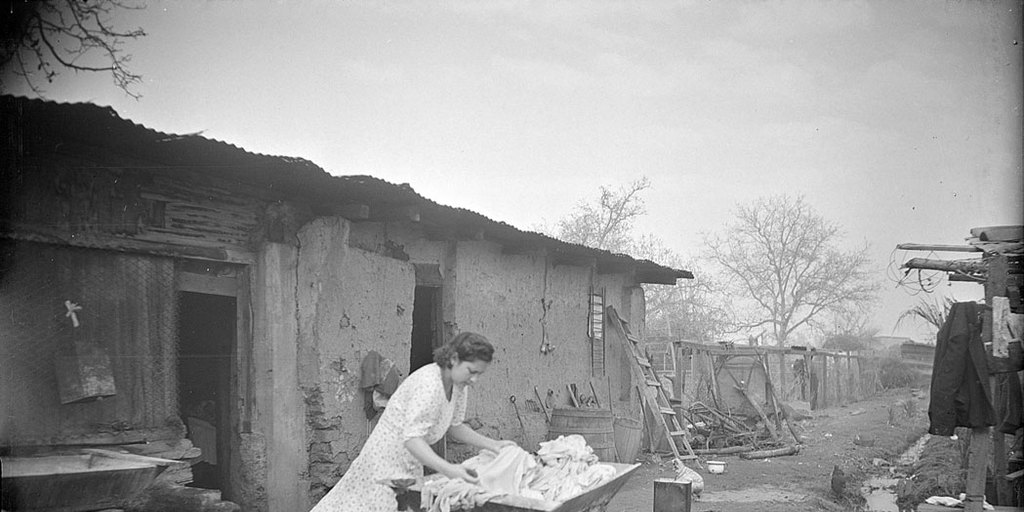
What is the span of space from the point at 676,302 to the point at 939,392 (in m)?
31.6

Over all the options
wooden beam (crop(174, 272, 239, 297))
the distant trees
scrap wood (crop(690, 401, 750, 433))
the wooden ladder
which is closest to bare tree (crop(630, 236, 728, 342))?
the distant trees

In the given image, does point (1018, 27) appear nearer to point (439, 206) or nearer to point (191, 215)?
point (439, 206)

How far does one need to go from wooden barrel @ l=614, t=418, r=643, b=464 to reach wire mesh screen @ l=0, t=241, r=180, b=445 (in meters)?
7.08

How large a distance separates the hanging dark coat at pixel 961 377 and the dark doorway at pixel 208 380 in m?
6.57

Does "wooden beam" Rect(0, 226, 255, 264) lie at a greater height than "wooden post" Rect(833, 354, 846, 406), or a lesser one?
greater

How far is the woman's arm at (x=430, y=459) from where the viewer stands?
427 centimetres

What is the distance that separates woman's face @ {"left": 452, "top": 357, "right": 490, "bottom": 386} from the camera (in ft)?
14.7

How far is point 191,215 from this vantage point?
6219 millimetres

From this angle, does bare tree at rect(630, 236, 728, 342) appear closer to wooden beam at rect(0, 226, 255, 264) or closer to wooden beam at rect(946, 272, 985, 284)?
wooden beam at rect(946, 272, 985, 284)

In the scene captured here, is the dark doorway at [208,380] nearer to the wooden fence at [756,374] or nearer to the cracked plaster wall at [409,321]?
the cracked plaster wall at [409,321]

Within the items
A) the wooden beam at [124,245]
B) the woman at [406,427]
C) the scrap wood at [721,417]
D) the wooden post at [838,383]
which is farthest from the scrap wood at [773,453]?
the wooden post at [838,383]

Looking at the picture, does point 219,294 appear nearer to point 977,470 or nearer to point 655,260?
point 977,470

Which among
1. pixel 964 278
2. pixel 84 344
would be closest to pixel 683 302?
pixel 964 278

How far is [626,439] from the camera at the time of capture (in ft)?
37.2
